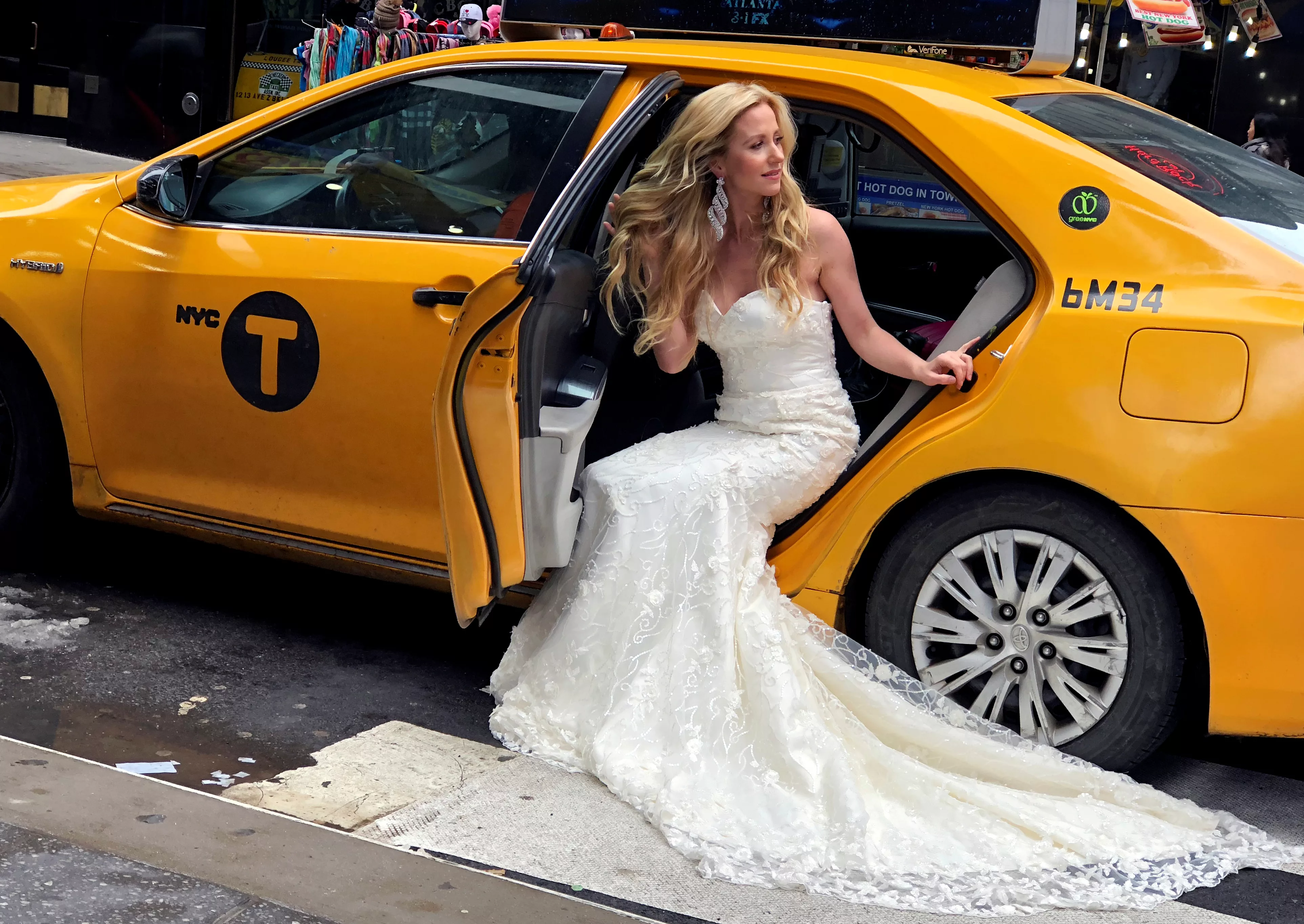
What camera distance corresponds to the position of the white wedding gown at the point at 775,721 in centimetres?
299

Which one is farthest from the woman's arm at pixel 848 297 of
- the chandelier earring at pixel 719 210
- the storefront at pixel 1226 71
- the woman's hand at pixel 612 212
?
the storefront at pixel 1226 71

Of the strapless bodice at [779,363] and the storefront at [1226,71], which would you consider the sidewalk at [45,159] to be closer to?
the storefront at [1226,71]

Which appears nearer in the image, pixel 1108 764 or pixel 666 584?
pixel 1108 764

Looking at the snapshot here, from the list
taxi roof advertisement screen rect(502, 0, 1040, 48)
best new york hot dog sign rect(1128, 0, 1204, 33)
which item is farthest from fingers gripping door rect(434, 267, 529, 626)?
best new york hot dog sign rect(1128, 0, 1204, 33)

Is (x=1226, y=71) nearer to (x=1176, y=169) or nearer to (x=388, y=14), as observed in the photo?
(x=388, y=14)

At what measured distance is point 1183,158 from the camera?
11.4 ft

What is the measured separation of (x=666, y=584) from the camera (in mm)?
3523

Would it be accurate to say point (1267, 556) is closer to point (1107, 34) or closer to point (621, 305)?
point (621, 305)

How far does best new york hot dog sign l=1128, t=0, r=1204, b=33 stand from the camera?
9250mm

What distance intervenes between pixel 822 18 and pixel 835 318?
0.81m

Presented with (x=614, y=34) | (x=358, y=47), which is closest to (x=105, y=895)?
(x=614, y=34)

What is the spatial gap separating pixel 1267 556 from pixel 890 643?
871 mm

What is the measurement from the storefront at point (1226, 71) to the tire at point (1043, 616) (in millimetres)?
9076

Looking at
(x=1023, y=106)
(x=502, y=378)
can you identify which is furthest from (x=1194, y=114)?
(x=502, y=378)
